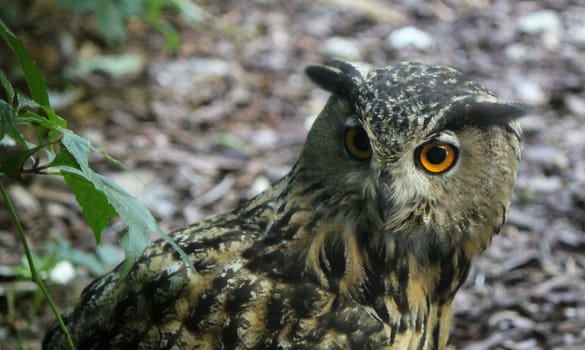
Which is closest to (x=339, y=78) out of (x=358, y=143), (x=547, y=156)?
(x=358, y=143)

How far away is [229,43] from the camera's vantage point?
23.9 ft

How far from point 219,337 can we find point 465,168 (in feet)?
2.99

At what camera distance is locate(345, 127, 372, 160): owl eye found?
283 cm

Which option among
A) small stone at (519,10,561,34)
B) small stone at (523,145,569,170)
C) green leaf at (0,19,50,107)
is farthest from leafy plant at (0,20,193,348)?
small stone at (519,10,561,34)

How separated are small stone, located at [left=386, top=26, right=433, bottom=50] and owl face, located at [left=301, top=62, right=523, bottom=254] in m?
4.51

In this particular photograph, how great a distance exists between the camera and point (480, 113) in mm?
2840

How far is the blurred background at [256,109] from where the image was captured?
4.43 m

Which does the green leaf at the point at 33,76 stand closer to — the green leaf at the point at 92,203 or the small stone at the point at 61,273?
the green leaf at the point at 92,203

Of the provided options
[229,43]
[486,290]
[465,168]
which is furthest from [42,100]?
[229,43]

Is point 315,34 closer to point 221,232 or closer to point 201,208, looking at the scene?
point 201,208

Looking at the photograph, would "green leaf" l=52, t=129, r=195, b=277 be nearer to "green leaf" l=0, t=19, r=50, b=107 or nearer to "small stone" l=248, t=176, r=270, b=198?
"green leaf" l=0, t=19, r=50, b=107

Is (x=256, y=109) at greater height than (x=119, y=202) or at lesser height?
greater

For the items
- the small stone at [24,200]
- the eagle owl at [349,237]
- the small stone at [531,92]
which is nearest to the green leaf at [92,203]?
the eagle owl at [349,237]

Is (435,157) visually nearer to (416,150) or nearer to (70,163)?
(416,150)
